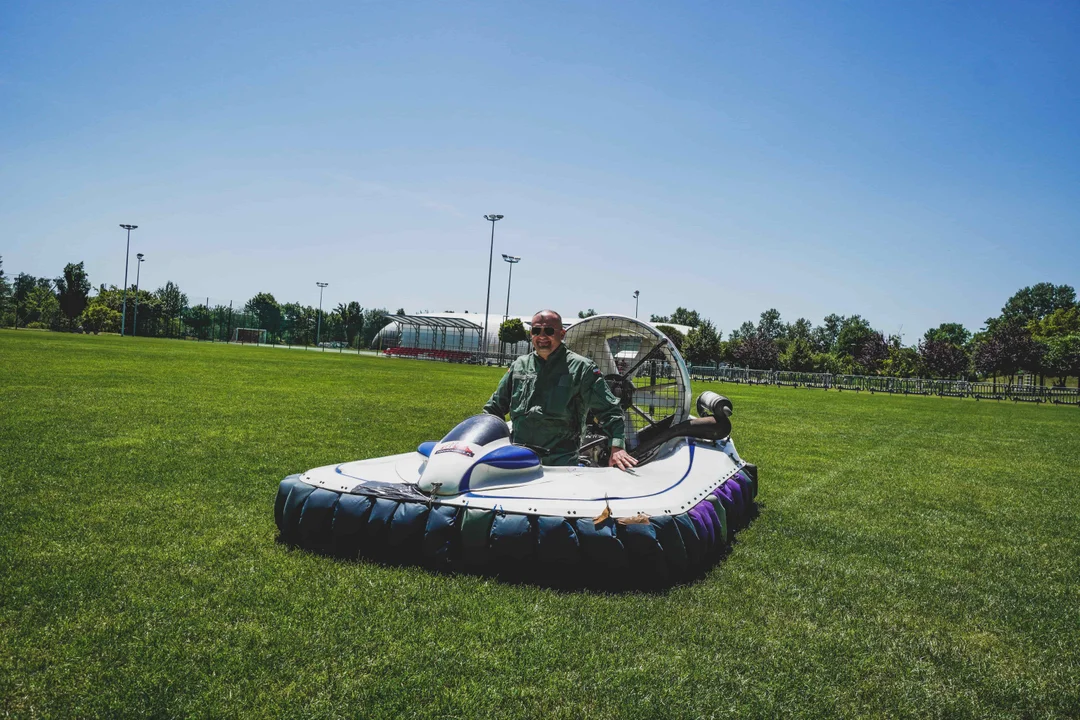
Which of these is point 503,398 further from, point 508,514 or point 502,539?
point 502,539

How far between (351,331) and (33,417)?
82884mm

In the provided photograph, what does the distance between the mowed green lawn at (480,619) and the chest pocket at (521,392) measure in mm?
1694

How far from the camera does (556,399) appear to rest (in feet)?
17.3

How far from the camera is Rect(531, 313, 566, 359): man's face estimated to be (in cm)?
520

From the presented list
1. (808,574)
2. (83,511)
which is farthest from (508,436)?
(83,511)

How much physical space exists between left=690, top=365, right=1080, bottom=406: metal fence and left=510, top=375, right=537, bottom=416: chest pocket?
40.7 meters

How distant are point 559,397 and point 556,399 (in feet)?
0.09

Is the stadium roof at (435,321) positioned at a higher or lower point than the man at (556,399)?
higher

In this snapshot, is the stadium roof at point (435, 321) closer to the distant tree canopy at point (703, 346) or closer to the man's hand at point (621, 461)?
the distant tree canopy at point (703, 346)

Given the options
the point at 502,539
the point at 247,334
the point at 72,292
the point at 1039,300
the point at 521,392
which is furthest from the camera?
the point at 1039,300

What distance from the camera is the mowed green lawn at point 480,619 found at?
106 inches

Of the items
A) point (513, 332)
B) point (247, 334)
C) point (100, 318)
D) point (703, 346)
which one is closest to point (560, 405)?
point (513, 332)

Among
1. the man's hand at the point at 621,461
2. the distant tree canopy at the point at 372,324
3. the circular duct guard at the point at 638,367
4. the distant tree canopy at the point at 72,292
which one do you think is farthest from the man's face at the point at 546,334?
the distant tree canopy at the point at 372,324

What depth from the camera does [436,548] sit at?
4004 mm
